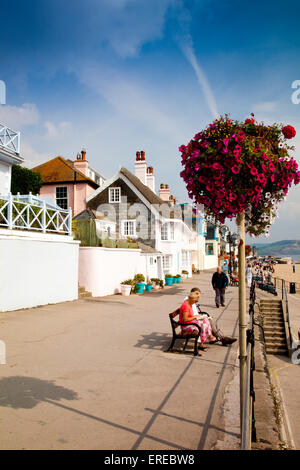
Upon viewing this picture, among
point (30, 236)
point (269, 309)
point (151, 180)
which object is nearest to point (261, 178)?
point (30, 236)

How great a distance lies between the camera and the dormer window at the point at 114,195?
2866 centimetres

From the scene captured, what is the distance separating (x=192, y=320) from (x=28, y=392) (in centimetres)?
388

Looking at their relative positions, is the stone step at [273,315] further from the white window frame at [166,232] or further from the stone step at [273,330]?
the white window frame at [166,232]

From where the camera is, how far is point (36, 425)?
13.1 feet

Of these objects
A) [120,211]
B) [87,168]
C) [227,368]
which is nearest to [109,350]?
[227,368]

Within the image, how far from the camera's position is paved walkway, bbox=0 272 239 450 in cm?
380

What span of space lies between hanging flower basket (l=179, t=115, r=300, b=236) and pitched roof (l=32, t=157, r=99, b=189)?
2589 cm

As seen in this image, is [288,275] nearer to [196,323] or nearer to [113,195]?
[113,195]

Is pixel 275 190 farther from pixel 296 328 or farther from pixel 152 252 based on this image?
pixel 152 252

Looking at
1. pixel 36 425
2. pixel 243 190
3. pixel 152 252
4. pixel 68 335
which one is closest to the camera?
pixel 243 190

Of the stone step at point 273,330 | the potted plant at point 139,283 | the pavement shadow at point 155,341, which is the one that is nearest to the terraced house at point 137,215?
the potted plant at point 139,283

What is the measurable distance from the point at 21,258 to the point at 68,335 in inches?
169

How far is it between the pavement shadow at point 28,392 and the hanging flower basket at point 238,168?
331 centimetres

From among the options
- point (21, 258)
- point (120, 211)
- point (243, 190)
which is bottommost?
point (21, 258)
